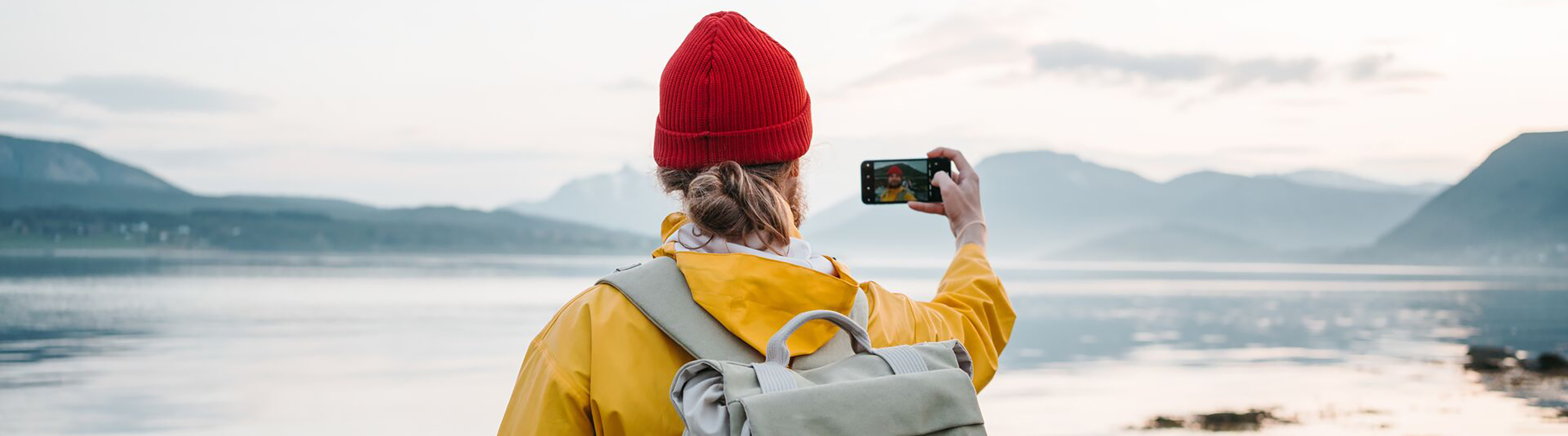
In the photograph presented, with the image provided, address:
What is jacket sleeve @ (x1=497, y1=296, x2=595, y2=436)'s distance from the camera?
5.57 feet

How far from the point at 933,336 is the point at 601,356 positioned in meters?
0.68

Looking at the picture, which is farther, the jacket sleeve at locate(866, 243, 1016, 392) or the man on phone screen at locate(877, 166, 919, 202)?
the man on phone screen at locate(877, 166, 919, 202)

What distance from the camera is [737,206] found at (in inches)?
70.4

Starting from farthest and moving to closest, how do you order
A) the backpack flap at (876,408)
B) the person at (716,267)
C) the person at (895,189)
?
the person at (895,189) < the person at (716,267) < the backpack flap at (876,408)

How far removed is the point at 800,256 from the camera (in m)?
1.84

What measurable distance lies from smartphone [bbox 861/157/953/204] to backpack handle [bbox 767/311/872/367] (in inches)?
27.7

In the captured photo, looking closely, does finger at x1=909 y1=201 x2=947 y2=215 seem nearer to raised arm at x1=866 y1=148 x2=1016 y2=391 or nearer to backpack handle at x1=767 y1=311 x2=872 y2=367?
raised arm at x1=866 y1=148 x2=1016 y2=391

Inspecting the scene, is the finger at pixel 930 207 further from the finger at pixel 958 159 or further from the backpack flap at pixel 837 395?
the backpack flap at pixel 837 395

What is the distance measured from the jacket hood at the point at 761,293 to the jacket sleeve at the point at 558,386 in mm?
190

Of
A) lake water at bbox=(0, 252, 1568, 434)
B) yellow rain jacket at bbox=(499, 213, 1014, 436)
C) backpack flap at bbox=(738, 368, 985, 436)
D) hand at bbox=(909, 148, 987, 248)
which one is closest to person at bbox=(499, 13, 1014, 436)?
yellow rain jacket at bbox=(499, 213, 1014, 436)

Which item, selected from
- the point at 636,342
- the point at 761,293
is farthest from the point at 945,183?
the point at 636,342

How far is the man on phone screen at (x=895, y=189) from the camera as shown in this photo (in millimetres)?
2373

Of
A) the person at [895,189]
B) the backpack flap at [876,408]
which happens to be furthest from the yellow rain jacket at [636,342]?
the person at [895,189]

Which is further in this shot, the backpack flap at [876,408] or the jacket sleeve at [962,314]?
the jacket sleeve at [962,314]
